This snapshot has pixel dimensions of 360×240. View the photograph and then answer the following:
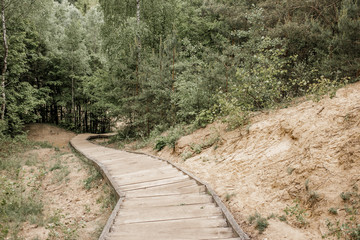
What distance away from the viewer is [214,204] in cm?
363

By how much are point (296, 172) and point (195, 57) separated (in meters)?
7.65

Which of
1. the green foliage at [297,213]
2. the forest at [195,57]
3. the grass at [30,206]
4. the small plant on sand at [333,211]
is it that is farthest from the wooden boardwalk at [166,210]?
the forest at [195,57]

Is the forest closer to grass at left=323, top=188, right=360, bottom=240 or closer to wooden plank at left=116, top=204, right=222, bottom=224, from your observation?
grass at left=323, top=188, right=360, bottom=240

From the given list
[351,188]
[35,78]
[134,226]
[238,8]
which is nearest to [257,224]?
[351,188]

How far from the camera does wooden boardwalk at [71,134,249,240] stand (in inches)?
A: 109

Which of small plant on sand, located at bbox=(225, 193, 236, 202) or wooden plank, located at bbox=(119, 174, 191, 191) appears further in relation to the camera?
wooden plank, located at bbox=(119, 174, 191, 191)

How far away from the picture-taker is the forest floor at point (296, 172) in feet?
9.18

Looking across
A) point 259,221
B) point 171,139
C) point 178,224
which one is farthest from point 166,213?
point 171,139

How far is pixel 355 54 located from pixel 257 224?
7.46 m

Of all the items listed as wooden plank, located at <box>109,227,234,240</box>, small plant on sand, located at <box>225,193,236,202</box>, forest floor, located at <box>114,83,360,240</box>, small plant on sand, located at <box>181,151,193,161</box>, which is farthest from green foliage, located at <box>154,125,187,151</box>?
wooden plank, located at <box>109,227,234,240</box>

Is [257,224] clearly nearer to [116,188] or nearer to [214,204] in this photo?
[214,204]

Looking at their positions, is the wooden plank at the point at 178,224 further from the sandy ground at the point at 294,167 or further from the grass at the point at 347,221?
the grass at the point at 347,221

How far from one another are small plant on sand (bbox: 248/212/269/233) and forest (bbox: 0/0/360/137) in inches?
158

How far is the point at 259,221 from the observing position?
2992mm
